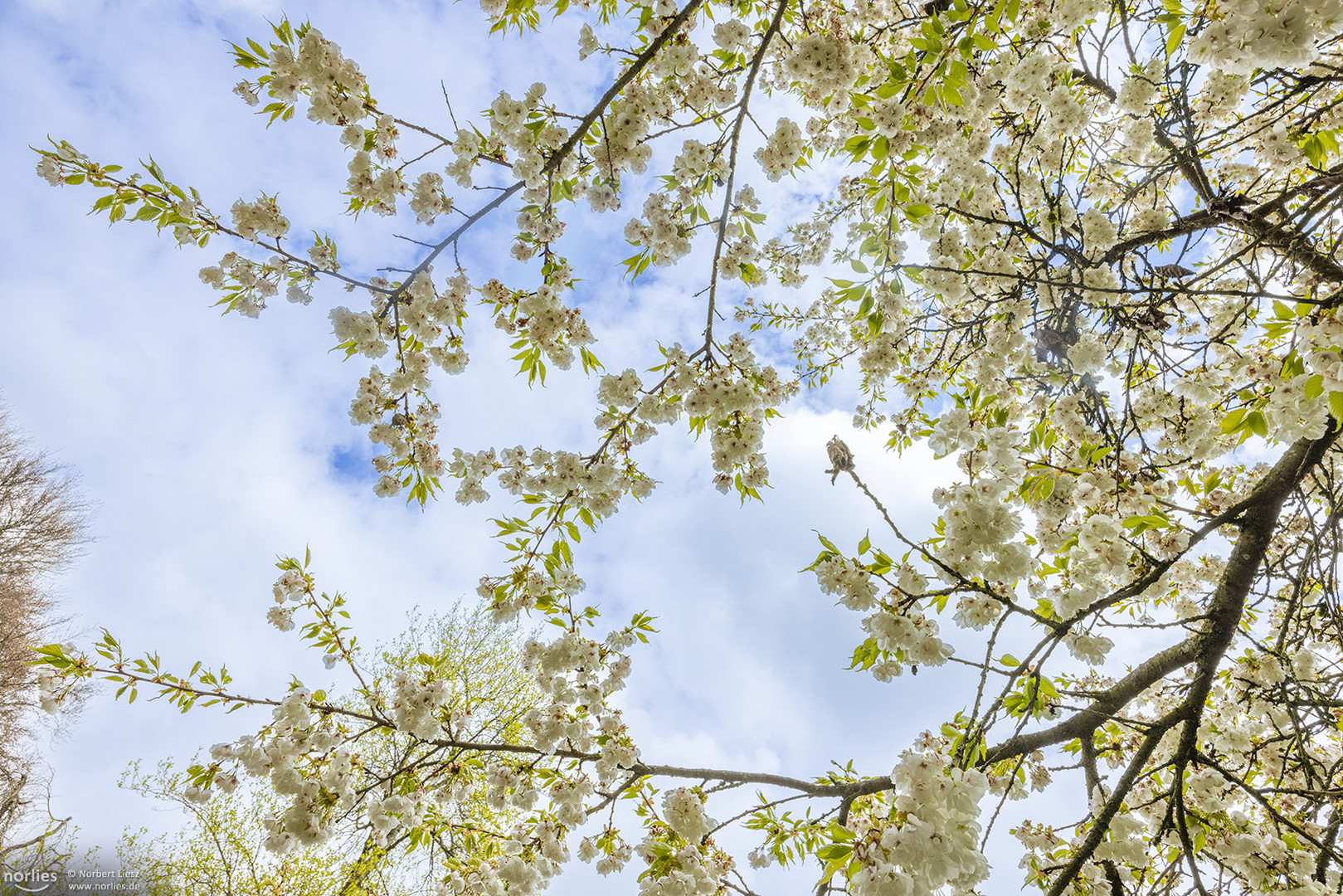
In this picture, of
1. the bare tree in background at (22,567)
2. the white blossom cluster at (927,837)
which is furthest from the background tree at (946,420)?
the bare tree in background at (22,567)

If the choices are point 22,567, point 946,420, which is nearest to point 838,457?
point 946,420

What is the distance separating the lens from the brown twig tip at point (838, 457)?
71.3 inches

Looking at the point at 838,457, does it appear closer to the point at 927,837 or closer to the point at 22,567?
the point at 927,837

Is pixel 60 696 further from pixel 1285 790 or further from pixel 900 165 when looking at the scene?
pixel 1285 790

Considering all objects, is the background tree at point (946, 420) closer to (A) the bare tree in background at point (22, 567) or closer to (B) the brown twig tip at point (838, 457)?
(B) the brown twig tip at point (838, 457)

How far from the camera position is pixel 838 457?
6.00ft

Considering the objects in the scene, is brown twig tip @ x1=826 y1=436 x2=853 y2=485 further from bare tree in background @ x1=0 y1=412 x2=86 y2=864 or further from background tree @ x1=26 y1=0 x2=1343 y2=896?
Answer: bare tree in background @ x1=0 y1=412 x2=86 y2=864

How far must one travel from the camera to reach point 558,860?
2830mm

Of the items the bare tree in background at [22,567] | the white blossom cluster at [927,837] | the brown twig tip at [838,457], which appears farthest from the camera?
the bare tree in background at [22,567]

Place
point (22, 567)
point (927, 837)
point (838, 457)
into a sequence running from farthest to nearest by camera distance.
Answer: point (22, 567)
point (838, 457)
point (927, 837)

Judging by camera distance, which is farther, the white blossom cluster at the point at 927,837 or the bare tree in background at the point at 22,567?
the bare tree in background at the point at 22,567

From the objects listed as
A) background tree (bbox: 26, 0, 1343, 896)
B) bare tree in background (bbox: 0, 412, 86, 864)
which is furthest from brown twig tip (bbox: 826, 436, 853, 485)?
bare tree in background (bbox: 0, 412, 86, 864)

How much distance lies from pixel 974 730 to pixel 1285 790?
1.26 meters

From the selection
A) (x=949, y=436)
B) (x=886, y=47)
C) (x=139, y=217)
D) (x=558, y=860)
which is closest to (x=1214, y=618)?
(x=949, y=436)
